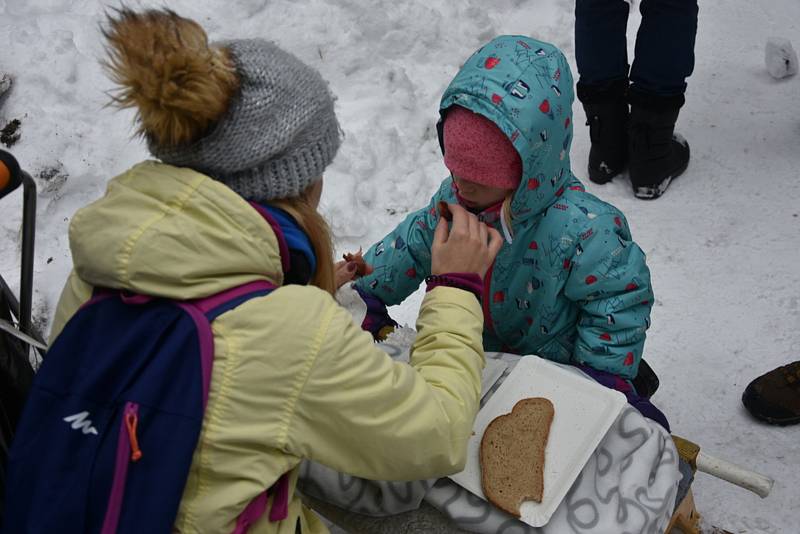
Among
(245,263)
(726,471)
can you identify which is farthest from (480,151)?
(726,471)

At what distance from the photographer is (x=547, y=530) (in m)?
1.45

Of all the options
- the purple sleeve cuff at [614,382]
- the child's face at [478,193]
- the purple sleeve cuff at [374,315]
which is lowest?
the purple sleeve cuff at [614,382]

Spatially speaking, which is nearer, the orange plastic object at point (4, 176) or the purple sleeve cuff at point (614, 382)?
the orange plastic object at point (4, 176)

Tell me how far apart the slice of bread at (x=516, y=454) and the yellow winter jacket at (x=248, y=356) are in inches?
11.7

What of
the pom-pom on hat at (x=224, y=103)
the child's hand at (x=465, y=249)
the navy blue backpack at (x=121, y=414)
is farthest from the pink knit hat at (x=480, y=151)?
the navy blue backpack at (x=121, y=414)

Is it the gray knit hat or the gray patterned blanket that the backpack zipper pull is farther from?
the gray patterned blanket

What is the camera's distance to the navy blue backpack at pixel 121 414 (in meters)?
1.09

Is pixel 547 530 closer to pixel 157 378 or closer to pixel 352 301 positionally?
pixel 157 378

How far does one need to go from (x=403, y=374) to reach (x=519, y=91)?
913 millimetres

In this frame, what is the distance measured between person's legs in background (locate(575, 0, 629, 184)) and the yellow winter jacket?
249 centimetres

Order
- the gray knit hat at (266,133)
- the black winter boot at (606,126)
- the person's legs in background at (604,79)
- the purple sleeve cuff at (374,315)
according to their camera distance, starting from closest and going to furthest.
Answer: the gray knit hat at (266,133) < the purple sleeve cuff at (374,315) < the person's legs in background at (604,79) < the black winter boot at (606,126)

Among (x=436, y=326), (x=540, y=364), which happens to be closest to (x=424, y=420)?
(x=436, y=326)

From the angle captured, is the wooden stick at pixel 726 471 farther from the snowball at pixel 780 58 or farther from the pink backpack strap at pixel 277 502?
the snowball at pixel 780 58

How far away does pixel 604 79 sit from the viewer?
3.35m
